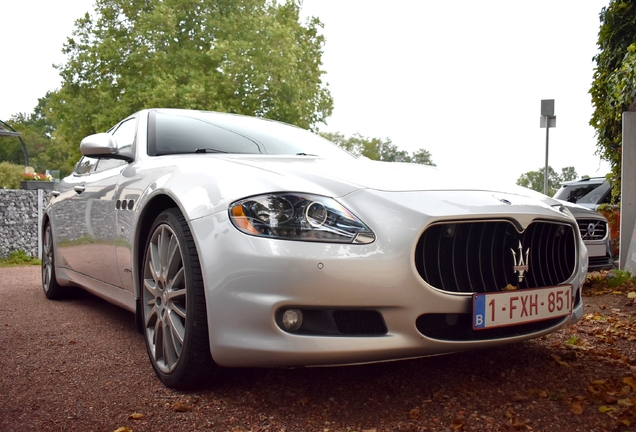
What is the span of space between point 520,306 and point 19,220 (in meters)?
10.5

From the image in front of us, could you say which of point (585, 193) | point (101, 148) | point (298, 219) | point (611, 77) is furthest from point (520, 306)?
point (585, 193)

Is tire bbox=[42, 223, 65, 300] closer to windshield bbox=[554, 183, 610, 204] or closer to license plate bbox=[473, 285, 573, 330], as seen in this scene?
license plate bbox=[473, 285, 573, 330]

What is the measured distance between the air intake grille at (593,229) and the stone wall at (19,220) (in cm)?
924

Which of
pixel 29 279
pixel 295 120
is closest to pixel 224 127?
pixel 29 279

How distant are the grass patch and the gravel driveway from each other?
25.4 feet

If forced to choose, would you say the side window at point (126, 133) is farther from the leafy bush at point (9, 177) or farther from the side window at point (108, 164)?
the leafy bush at point (9, 177)

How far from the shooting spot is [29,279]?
25.0 ft

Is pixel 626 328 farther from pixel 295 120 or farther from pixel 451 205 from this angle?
pixel 295 120

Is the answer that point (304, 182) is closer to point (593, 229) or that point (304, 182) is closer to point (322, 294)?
point (322, 294)

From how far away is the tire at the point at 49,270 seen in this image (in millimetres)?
5250

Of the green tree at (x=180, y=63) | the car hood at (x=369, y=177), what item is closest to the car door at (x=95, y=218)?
the car hood at (x=369, y=177)

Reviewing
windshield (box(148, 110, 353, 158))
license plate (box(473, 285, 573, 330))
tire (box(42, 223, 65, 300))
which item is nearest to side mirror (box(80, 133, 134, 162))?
windshield (box(148, 110, 353, 158))

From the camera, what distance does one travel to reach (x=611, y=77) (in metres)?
6.54

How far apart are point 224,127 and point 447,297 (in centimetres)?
205
